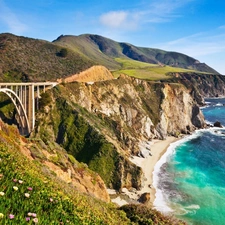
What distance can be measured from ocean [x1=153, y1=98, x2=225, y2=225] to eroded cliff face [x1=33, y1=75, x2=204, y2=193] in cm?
794

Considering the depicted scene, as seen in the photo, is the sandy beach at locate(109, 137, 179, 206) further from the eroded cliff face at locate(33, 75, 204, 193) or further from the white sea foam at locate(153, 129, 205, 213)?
the eroded cliff face at locate(33, 75, 204, 193)

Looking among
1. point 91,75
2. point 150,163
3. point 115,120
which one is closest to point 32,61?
point 91,75

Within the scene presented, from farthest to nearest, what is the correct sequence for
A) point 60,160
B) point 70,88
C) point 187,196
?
point 70,88, point 187,196, point 60,160

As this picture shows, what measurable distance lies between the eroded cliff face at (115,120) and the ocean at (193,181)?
26.0 ft

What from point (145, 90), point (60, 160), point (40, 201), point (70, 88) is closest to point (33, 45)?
point (70, 88)

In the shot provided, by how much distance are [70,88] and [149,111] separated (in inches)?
1564

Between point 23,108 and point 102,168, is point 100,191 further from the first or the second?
point 23,108

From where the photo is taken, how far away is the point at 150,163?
74.2m

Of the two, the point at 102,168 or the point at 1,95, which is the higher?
the point at 1,95

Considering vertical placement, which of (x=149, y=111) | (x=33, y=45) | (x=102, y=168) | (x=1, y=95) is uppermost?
(x=33, y=45)

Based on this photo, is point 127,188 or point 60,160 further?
point 127,188

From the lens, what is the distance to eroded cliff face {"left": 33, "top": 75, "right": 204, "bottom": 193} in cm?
6188

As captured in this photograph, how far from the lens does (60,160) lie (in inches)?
1473

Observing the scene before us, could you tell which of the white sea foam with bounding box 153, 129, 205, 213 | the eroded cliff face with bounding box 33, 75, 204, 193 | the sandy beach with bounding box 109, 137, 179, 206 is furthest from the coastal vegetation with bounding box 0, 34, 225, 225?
the white sea foam with bounding box 153, 129, 205, 213
